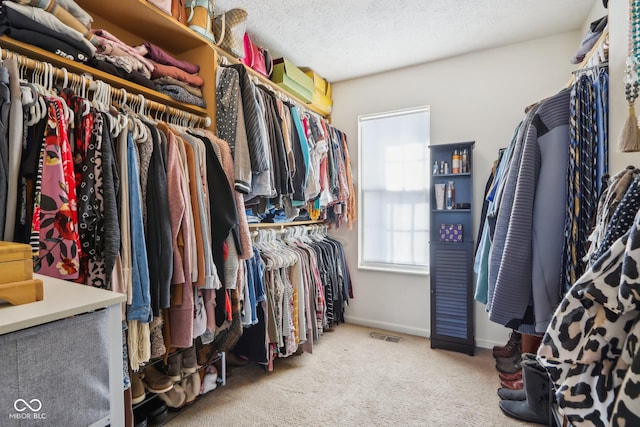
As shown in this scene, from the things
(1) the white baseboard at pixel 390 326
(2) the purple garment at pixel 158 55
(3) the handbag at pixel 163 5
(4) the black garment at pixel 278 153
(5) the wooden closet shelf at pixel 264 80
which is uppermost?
(3) the handbag at pixel 163 5

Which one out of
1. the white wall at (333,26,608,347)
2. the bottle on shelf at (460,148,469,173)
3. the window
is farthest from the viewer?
the window

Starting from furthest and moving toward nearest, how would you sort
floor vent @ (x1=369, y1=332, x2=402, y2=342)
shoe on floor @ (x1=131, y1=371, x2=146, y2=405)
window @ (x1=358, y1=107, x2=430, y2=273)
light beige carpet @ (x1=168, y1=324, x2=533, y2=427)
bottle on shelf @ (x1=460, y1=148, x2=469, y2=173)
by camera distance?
window @ (x1=358, y1=107, x2=430, y2=273)
floor vent @ (x1=369, y1=332, x2=402, y2=342)
bottle on shelf @ (x1=460, y1=148, x2=469, y2=173)
light beige carpet @ (x1=168, y1=324, x2=533, y2=427)
shoe on floor @ (x1=131, y1=371, x2=146, y2=405)

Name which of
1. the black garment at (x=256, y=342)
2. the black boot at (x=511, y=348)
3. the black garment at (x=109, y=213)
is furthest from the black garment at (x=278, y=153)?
the black boot at (x=511, y=348)

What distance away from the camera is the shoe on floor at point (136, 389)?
1.53 m

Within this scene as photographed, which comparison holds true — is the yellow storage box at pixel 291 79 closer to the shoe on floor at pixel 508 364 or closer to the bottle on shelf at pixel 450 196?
the bottle on shelf at pixel 450 196

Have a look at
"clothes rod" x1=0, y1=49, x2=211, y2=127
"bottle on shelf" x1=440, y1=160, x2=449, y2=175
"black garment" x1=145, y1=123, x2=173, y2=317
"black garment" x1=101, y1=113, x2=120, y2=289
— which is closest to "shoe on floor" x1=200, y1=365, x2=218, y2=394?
"black garment" x1=145, y1=123, x2=173, y2=317

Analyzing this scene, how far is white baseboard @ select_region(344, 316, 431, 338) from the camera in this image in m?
2.95

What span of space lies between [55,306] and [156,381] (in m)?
1.30

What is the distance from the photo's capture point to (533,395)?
5.51ft

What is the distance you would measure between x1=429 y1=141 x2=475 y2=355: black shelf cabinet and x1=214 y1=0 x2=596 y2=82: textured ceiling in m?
0.85

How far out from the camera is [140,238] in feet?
4.20

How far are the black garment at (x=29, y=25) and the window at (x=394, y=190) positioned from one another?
8.06 ft

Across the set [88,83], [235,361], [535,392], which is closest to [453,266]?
[535,392]

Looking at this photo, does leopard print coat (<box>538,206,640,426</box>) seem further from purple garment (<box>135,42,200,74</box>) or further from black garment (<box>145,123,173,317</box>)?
purple garment (<box>135,42,200,74</box>)
